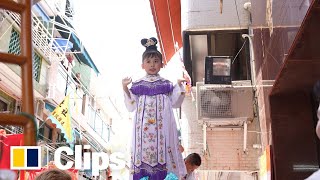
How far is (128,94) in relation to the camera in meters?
3.49

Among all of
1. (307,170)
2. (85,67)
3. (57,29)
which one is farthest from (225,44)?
(85,67)

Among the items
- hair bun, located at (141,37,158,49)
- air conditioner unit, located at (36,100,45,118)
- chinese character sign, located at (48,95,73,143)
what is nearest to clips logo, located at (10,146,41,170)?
hair bun, located at (141,37,158,49)

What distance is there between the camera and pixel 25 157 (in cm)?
115

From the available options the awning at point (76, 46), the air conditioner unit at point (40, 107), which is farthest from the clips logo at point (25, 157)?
the awning at point (76, 46)

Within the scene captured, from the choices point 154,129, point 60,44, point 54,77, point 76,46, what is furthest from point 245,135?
point 76,46

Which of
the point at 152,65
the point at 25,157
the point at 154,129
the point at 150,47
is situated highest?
the point at 150,47

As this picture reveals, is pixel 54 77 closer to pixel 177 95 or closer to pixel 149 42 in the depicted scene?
pixel 149 42

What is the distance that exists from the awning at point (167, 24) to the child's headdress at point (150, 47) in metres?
4.77

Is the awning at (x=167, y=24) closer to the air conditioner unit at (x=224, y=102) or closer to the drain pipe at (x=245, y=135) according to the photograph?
the air conditioner unit at (x=224, y=102)

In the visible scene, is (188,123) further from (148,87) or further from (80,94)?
(80,94)

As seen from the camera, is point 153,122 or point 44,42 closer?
point 153,122

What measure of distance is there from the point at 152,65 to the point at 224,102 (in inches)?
149

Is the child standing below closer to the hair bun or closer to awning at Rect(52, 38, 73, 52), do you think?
the hair bun

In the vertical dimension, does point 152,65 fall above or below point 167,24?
below
